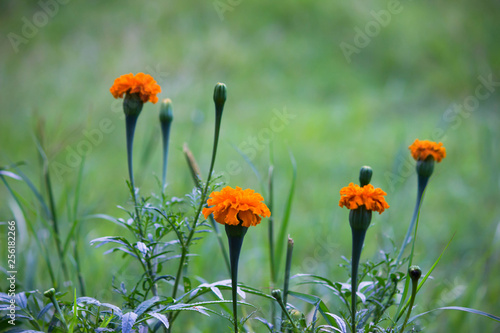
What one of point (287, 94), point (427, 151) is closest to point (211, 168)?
point (427, 151)

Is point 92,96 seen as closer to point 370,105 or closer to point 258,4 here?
point 258,4

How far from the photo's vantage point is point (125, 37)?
134 centimetres

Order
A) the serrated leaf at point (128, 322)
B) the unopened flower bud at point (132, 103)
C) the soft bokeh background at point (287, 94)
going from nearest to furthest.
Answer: the serrated leaf at point (128, 322), the unopened flower bud at point (132, 103), the soft bokeh background at point (287, 94)

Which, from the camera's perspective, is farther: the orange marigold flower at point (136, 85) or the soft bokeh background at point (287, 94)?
the soft bokeh background at point (287, 94)

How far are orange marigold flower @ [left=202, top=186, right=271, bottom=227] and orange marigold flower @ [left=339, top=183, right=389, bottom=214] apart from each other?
5 centimetres

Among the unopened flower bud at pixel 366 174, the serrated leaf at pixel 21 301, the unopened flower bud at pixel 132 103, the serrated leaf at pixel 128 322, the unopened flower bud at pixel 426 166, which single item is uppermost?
the unopened flower bud at pixel 132 103

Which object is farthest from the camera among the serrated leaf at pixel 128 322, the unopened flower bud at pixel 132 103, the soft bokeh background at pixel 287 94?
the soft bokeh background at pixel 287 94

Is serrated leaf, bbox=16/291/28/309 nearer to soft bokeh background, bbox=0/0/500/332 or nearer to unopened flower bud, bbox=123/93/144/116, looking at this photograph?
unopened flower bud, bbox=123/93/144/116

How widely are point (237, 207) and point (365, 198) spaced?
0.08m

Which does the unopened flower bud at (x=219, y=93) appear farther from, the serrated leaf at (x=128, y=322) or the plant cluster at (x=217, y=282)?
the serrated leaf at (x=128, y=322)

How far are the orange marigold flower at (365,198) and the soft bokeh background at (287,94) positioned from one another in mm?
546

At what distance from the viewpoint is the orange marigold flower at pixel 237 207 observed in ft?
0.80

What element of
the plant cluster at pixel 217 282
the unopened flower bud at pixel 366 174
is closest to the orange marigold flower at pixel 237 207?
the plant cluster at pixel 217 282

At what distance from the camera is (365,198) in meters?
0.27
